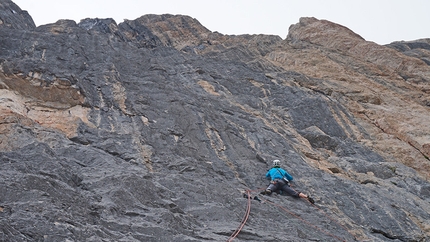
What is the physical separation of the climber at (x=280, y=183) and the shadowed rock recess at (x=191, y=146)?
0.25 meters

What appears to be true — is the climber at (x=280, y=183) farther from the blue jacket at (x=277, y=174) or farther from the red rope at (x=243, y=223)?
the red rope at (x=243, y=223)

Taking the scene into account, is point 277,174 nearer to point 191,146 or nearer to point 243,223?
point 191,146

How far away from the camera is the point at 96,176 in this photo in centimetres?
873

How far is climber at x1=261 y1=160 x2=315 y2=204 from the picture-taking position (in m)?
10.6

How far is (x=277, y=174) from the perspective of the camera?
36.5 feet

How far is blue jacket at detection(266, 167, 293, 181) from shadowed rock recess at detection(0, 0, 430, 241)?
25 cm

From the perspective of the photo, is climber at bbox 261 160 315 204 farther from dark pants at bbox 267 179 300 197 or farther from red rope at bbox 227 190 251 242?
red rope at bbox 227 190 251 242

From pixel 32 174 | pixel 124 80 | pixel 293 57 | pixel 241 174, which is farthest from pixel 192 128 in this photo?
pixel 293 57

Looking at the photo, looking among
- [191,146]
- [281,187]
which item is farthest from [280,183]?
[191,146]

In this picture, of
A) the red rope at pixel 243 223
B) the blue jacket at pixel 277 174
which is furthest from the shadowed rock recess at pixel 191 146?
the blue jacket at pixel 277 174

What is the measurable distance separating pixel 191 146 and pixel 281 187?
2.65 meters

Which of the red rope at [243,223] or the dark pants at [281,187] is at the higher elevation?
the dark pants at [281,187]

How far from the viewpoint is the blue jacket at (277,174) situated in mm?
11091

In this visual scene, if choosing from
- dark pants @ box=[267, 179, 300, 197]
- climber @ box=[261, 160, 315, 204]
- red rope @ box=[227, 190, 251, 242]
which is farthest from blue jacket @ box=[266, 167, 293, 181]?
red rope @ box=[227, 190, 251, 242]
